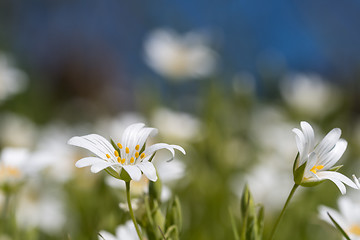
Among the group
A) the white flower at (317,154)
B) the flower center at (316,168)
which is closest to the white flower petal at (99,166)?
the white flower at (317,154)

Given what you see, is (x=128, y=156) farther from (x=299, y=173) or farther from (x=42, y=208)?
(x=42, y=208)

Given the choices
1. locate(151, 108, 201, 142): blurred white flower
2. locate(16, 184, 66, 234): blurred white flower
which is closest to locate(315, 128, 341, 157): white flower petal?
locate(16, 184, 66, 234): blurred white flower

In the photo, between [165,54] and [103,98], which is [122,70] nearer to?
[103,98]

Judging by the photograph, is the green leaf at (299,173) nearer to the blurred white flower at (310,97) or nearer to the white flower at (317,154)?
the white flower at (317,154)

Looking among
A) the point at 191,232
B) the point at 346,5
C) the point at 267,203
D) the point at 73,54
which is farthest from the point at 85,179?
the point at 73,54

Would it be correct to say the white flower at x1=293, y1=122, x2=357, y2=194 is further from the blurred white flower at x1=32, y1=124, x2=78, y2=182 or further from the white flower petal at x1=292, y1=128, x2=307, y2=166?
the blurred white flower at x1=32, y1=124, x2=78, y2=182
